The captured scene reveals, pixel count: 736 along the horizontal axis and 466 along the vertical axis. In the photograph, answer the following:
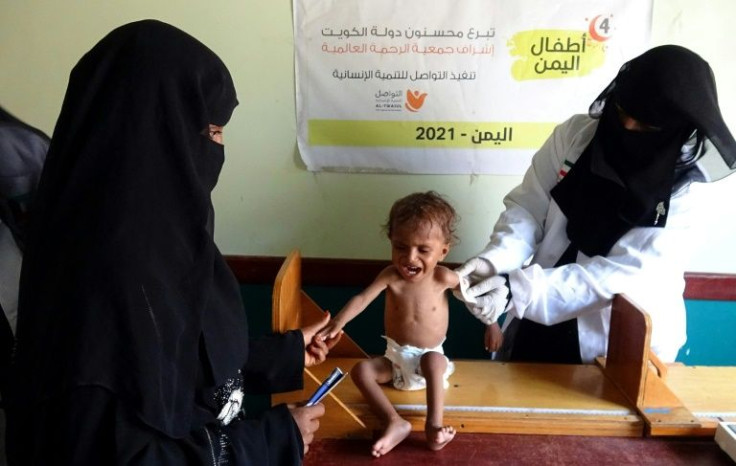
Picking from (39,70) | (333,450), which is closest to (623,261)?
(333,450)

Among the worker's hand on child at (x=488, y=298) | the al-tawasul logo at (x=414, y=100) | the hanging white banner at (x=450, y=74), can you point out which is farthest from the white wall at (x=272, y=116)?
the worker's hand on child at (x=488, y=298)

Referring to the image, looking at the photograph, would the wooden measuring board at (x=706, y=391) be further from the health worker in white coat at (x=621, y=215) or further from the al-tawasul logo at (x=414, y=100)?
the al-tawasul logo at (x=414, y=100)

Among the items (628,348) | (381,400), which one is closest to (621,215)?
(628,348)

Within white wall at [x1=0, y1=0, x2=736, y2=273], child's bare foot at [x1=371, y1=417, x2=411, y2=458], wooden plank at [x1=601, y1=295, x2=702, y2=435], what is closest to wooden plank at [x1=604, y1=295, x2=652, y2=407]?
wooden plank at [x1=601, y1=295, x2=702, y2=435]

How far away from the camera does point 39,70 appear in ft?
6.04

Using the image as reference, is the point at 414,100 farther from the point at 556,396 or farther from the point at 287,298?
the point at 556,396

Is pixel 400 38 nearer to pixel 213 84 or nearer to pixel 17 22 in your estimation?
pixel 213 84

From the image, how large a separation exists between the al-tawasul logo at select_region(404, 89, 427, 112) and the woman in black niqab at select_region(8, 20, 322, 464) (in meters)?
0.96

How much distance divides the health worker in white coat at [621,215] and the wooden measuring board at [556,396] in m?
0.10

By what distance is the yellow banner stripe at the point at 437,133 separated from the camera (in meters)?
1.79

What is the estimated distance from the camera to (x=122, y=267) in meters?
0.75

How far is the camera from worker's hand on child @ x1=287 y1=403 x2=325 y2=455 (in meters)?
1.08

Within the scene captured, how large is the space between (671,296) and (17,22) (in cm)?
200

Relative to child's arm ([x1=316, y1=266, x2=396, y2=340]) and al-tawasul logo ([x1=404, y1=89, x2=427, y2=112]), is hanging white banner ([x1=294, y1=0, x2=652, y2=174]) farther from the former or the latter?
child's arm ([x1=316, y1=266, x2=396, y2=340])
